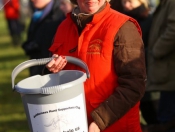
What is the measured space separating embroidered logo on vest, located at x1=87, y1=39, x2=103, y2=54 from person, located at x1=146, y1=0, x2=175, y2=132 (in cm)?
194

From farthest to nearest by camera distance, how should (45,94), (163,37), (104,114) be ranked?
(163,37)
(104,114)
(45,94)

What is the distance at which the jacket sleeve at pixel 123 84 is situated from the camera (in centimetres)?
301

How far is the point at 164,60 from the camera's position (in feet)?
16.7

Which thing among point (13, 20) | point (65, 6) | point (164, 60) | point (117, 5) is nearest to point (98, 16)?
point (164, 60)

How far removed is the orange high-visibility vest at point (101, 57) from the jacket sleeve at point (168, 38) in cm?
180

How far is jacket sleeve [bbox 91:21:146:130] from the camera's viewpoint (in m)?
3.01

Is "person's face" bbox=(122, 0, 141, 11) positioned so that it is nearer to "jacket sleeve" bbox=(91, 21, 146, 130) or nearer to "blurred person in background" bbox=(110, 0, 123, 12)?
"blurred person in background" bbox=(110, 0, 123, 12)

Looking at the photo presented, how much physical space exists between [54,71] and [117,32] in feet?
1.44

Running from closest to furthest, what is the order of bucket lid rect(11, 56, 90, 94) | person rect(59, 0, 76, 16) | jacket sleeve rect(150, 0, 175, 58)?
bucket lid rect(11, 56, 90, 94)
jacket sleeve rect(150, 0, 175, 58)
person rect(59, 0, 76, 16)

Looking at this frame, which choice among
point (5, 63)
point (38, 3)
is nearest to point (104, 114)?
point (38, 3)

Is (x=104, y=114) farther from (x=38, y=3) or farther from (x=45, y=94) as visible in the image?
(x=38, y=3)

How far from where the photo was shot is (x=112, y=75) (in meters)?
3.07

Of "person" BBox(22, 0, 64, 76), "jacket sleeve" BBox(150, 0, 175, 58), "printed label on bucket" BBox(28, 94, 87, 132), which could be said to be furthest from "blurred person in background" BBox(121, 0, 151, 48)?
"printed label on bucket" BBox(28, 94, 87, 132)

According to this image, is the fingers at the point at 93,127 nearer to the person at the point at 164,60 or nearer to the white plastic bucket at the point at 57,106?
the white plastic bucket at the point at 57,106
